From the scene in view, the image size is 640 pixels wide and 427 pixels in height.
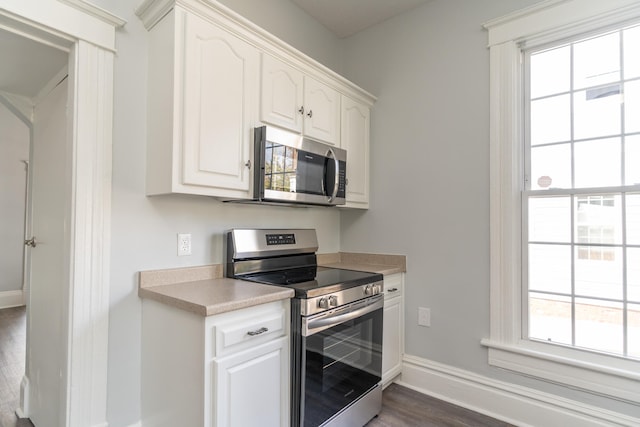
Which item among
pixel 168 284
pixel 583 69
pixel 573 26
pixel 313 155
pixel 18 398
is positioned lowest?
pixel 18 398

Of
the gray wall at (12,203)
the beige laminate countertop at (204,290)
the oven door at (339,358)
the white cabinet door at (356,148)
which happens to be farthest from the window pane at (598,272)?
the gray wall at (12,203)

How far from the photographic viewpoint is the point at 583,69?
1906 millimetres

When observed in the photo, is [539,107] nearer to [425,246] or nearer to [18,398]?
[425,246]

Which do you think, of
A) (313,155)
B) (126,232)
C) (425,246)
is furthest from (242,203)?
(425,246)

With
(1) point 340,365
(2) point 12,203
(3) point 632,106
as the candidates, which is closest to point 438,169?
(3) point 632,106

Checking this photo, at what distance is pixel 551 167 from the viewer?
1.98 metres

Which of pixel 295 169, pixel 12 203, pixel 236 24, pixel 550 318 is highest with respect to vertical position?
pixel 236 24

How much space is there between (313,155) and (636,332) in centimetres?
204

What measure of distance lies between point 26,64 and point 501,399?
336 centimetres

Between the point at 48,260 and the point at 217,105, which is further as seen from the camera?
the point at 48,260

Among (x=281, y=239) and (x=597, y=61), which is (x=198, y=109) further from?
(x=597, y=61)

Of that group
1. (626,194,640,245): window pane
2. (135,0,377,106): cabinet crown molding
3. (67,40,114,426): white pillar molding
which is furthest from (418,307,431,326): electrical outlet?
(67,40,114,426): white pillar molding

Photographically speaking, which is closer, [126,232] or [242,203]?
[126,232]

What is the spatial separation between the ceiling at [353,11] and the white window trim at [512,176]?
28.8 inches
